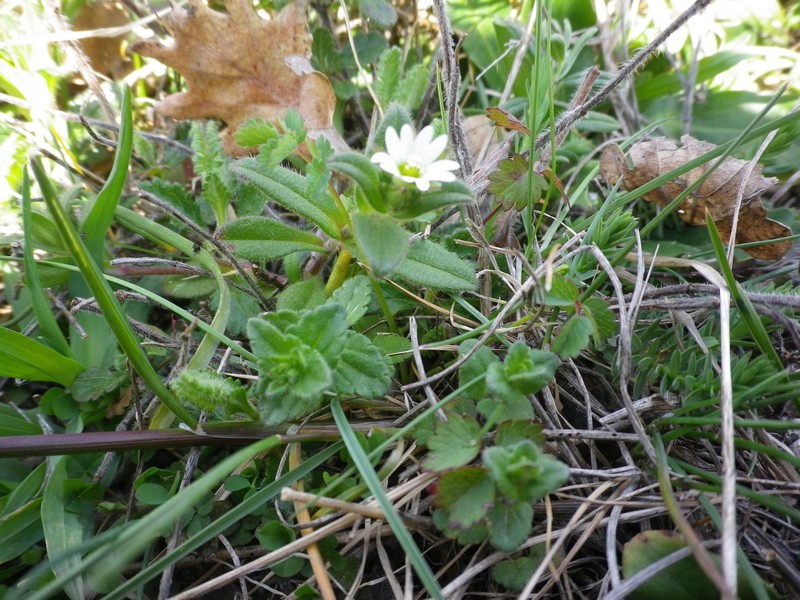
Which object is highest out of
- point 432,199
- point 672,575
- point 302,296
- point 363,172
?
point 363,172

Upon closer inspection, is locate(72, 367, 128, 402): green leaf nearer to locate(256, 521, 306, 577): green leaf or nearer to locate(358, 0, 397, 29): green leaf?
locate(256, 521, 306, 577): green leaf

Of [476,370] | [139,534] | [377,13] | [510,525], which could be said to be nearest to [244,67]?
[377,13]

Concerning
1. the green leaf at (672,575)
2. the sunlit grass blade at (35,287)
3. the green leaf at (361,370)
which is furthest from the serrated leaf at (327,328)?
the green leaf at (672,575)

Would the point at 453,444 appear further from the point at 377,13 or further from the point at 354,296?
the point at 377,13

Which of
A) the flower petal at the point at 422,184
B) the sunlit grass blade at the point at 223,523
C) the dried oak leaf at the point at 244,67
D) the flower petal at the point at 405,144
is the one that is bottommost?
the sunlit grass blade at the point at 223,523

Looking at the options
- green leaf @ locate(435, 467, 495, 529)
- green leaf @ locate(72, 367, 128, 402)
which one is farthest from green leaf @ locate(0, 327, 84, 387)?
green leaf @ locate(435, 467, 495, 529)

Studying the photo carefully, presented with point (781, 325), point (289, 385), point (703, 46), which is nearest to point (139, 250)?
point (289, 385)

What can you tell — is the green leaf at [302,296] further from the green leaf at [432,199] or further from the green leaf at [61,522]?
the green leaf at [61,522]
